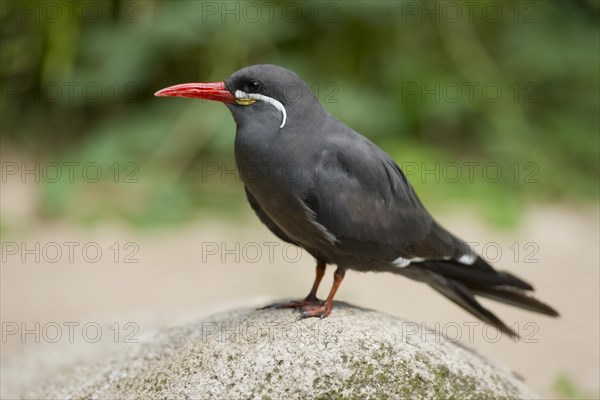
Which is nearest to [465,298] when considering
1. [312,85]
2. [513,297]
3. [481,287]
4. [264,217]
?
[481,287]

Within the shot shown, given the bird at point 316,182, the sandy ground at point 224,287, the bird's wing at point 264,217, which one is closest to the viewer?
the bird at point 316,182

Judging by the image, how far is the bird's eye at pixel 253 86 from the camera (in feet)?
9.95

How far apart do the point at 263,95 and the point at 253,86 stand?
5 centimetres

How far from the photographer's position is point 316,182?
3.01 meters

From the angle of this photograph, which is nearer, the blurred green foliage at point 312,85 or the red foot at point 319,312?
the red foot at point 319,312

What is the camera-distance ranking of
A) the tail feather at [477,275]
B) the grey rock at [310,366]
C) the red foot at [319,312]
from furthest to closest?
the tail feather at [477,275], the red foot at [319,312], the grey rock at [310,366]

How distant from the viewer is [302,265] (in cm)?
598

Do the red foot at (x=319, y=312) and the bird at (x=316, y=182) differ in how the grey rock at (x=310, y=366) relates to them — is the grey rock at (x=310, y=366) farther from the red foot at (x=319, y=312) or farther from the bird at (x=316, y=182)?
the bird at (x=316, y=182)

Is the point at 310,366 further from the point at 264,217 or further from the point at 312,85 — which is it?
the point at 312,85

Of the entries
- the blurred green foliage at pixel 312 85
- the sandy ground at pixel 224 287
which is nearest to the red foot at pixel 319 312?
the sandy ground at pixel 224 287

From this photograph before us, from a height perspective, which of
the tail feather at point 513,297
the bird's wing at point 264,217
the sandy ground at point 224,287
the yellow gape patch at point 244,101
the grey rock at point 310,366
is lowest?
the sandy ground at point 224,287

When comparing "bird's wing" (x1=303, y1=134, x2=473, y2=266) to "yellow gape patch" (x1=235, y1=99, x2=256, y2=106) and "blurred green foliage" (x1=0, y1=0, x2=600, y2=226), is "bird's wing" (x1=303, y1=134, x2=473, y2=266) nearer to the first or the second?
"yellow gape patch" (x1=235, y1=99, x2=256, y2=106)

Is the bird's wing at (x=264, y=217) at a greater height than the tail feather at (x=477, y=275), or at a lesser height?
greater

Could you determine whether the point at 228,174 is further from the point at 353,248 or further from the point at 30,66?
the point at 353,248
